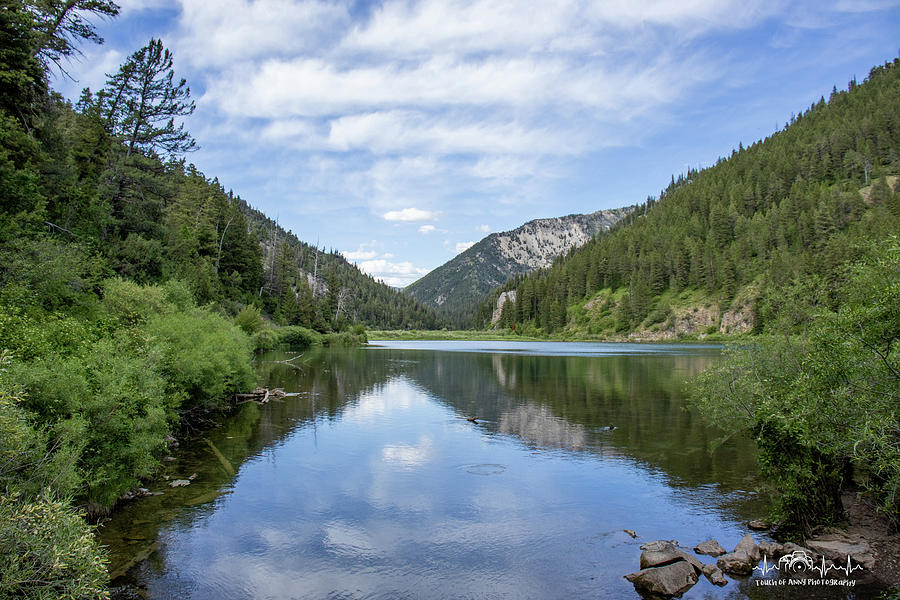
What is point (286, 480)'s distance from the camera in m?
25.0

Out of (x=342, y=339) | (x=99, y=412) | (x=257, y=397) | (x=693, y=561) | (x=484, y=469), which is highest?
(x=342, y=339)

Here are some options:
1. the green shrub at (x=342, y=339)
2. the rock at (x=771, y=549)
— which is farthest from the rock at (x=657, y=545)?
the green shrub at (x=342, y=339)

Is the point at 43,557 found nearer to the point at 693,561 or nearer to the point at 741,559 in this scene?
the point at 693,561

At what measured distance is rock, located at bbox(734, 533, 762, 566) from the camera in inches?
614

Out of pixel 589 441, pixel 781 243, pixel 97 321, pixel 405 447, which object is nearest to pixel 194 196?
pixel 97 321

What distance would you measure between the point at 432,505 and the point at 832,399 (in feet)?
51.1

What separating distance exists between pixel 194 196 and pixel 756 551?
349ft

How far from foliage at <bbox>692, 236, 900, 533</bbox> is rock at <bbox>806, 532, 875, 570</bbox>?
0.74 meters

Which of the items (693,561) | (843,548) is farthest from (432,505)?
(843,548)

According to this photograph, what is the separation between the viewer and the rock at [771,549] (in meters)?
15.9

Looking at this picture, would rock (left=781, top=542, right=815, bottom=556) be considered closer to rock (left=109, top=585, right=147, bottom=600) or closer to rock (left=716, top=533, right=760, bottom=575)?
rock (left=716, top=533, right=760, bottom=575)

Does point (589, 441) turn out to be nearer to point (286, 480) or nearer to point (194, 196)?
point (286, 480)

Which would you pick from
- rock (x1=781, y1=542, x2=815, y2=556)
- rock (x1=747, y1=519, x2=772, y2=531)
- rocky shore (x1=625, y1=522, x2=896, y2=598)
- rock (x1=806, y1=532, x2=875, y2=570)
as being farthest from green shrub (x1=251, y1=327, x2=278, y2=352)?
rock (x1=806, y1=532, x2=875, y2=570)

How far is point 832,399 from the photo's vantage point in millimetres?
14469
